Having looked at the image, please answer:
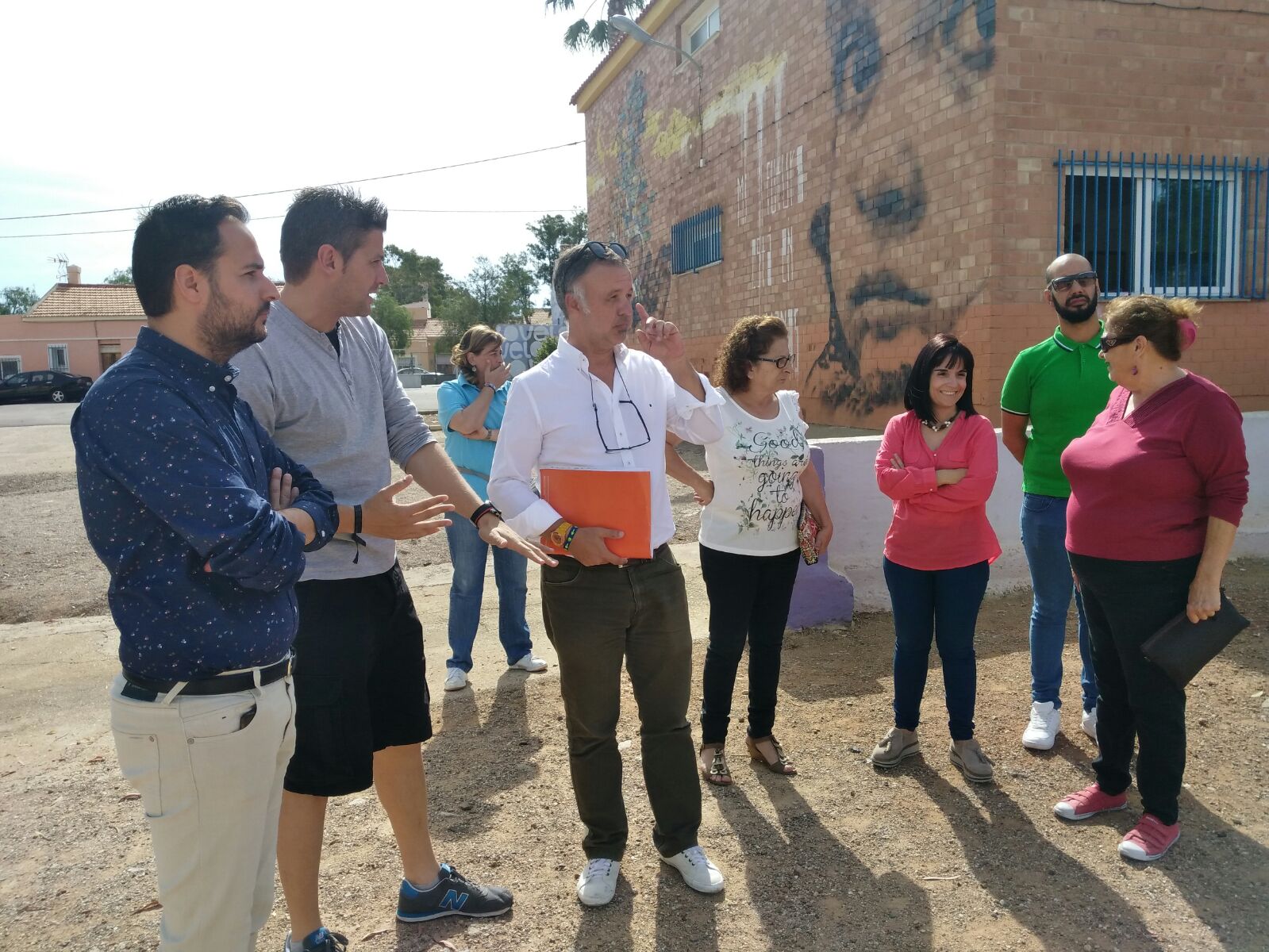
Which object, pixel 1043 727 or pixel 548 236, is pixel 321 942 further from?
pixel 548 236

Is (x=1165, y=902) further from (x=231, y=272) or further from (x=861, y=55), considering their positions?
(x=861, y=55)

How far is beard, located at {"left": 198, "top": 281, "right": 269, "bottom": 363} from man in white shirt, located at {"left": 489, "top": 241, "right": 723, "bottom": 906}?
1005mm

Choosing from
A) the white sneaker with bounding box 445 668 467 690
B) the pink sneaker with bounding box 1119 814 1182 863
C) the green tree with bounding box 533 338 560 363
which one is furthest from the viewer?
the green tree with bounding box 533 338 560 363

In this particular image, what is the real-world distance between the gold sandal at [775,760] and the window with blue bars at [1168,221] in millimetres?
6072

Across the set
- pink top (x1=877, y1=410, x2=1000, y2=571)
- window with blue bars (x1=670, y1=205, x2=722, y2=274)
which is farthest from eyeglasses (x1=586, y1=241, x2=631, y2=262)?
window with blue bars (x1=670, y1=205, x2=722, y2=274)

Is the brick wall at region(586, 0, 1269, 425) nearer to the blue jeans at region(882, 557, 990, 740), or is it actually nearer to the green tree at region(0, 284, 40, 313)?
the blue jeans at region(882, 557, 990, 740)

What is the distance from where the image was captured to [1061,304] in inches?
159

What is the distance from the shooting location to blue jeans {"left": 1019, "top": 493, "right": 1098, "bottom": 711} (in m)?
4.01

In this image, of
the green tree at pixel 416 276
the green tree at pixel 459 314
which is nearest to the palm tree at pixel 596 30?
the green tree at pixel 459 314

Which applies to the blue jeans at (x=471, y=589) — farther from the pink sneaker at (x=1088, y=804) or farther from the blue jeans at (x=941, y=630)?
the pink sneaker at (x=1088, y=804)

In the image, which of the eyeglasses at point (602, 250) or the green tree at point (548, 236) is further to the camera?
the green tree at point (548, 236)

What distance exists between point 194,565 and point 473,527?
10.3 feet

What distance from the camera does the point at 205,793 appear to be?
1.83 m

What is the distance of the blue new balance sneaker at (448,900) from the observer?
2.87m
